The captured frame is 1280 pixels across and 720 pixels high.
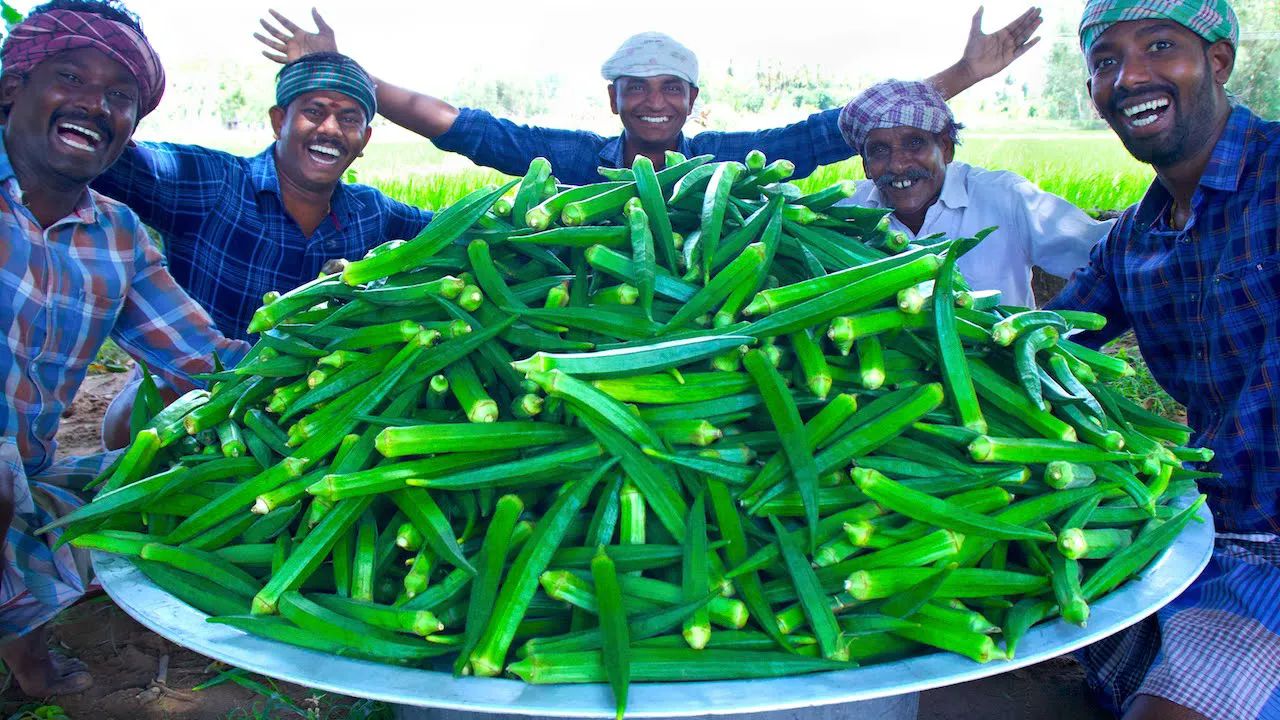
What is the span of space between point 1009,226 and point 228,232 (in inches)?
125

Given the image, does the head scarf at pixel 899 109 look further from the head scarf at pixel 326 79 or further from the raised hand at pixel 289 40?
the raised hand at pixel 289 40

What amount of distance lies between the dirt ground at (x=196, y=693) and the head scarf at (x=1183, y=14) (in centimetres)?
208

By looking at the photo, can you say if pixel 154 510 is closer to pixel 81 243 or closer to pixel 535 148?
pixel 81 243

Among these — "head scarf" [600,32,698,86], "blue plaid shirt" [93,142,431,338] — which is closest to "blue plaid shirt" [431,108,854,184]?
"head scarf" [600,32,698,86]

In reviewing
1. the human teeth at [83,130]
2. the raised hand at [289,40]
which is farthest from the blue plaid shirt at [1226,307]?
the raised hand at [289,40]

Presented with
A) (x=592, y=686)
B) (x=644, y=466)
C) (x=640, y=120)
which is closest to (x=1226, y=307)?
(x=644, y=466)

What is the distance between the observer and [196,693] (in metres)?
2.91

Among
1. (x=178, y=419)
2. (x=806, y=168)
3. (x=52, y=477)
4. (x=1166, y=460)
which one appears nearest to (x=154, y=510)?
(x=178, y=419)

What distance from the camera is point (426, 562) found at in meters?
1.47

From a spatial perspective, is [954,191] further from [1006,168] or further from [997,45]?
[1006,168]

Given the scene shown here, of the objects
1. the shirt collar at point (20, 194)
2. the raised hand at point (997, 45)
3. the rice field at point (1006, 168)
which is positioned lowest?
the rice field at point (1006, 168)

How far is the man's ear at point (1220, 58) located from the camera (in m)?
2.77

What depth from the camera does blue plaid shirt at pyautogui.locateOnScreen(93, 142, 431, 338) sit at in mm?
3559

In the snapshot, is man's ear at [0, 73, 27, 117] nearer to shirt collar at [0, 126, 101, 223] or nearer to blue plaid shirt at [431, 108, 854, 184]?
shirt collar at [0, 126, 101, 223]
